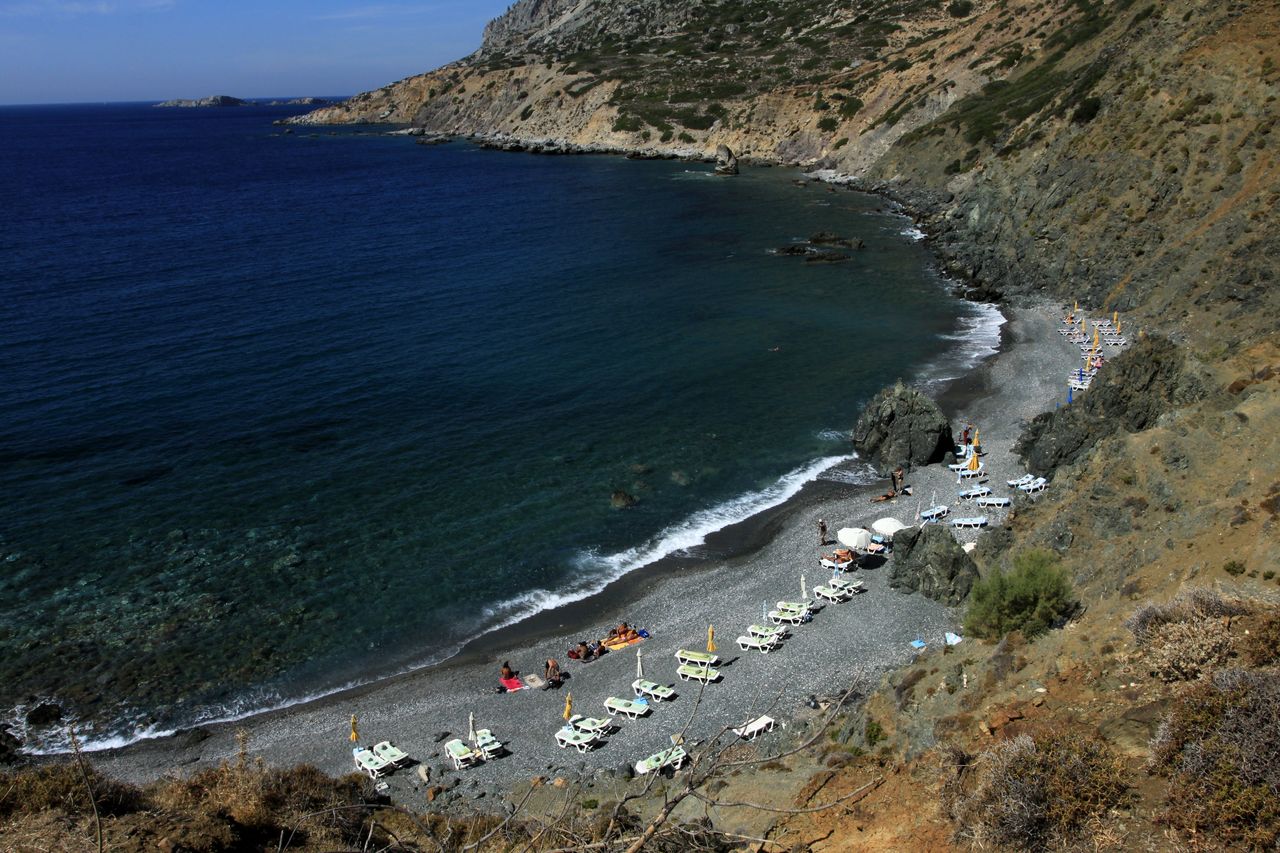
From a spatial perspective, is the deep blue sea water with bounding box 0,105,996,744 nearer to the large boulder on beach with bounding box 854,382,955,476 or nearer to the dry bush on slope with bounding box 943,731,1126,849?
the large boulder on beach with bounding box 854,382,955,476

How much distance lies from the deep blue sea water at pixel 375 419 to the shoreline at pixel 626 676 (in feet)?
3.88

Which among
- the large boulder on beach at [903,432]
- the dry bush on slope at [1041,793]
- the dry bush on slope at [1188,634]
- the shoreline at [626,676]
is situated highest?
the dry bush on slope at [1188,634]

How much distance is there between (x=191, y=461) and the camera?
36.8m

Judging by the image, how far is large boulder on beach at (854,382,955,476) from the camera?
3672 centimetres

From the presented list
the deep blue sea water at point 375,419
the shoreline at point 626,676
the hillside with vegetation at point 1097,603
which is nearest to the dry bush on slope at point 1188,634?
the hillside with vegetation at point 1097,603

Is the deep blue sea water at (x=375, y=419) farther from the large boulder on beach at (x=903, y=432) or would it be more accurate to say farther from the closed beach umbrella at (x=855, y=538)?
the closed beach umbrella at (x=855, y=538)

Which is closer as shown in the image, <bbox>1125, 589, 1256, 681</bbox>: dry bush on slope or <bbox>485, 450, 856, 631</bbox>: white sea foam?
<bbox>1125, 589, 1256, 681</bbox>: dry bush on slope

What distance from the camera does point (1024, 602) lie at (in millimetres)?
20109

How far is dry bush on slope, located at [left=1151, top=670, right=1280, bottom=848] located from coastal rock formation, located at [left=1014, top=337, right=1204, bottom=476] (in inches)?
790

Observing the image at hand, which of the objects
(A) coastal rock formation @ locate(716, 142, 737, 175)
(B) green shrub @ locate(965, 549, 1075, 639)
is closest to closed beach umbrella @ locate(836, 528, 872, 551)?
(B) green shrub @ locate(965, 549, 1075, 639)

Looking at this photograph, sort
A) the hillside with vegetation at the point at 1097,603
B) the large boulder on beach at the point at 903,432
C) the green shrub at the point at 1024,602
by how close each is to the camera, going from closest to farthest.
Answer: the hillside with vegetation at the point at 1097,603, the green shrub at the point at 1024,602, the large boulder on beach at the point at 903,432

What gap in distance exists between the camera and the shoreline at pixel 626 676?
2222cm

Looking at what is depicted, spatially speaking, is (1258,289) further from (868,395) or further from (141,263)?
(141,263)

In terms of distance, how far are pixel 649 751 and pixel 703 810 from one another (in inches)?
267
